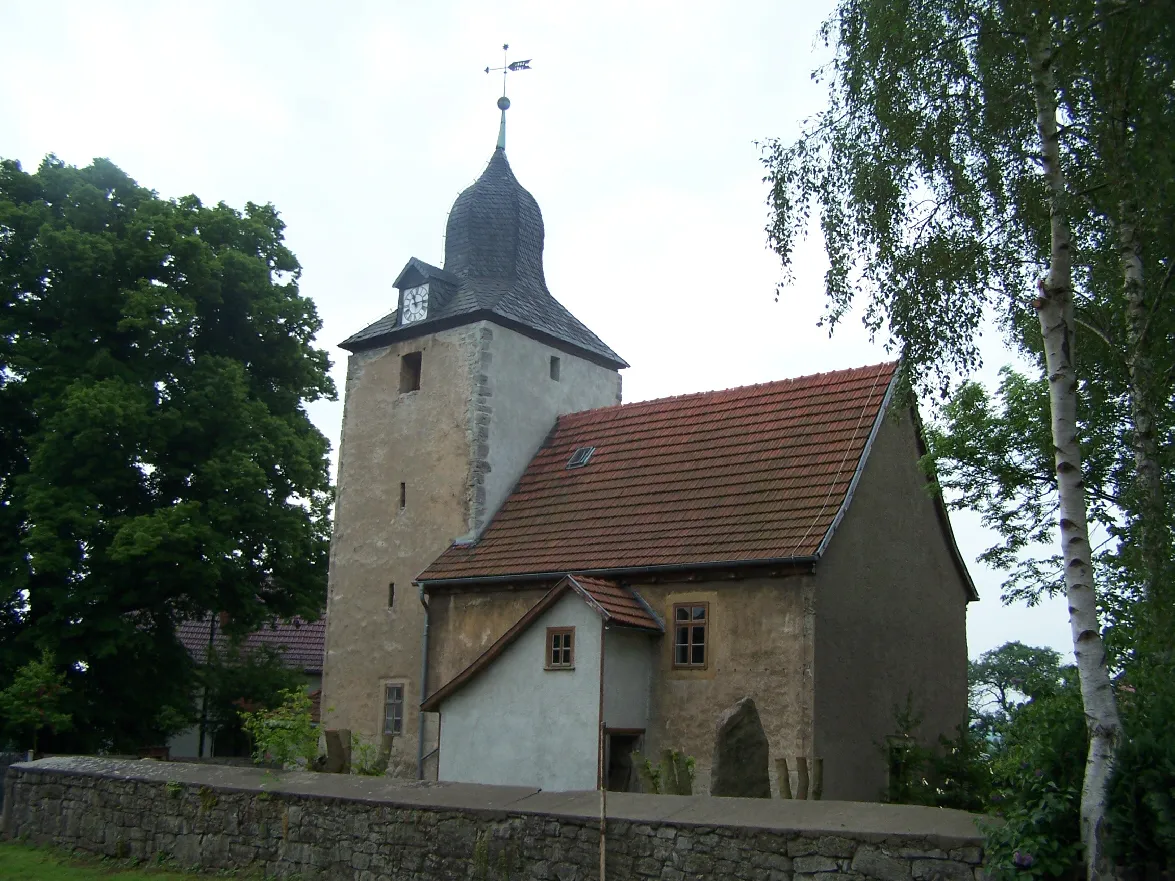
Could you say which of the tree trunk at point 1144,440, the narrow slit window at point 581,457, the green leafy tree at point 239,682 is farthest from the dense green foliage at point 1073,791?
the green leafy tree at point 239,682

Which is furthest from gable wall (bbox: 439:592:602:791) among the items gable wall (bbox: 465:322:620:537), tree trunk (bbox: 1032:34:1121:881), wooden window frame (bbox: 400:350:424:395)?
tree trunk (bbox: 1032:34:1121:881)

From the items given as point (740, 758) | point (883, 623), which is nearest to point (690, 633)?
point (883, 623)

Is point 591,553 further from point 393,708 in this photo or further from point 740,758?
point 740,758

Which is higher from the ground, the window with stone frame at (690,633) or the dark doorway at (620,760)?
the window with stone frame at (690,633)

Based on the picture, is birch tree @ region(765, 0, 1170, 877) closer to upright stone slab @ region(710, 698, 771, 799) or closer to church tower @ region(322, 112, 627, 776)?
upright stone slab @ region(710, 698, 771, 799)

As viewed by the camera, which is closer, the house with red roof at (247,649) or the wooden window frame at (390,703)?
the wooden window frame at (390,703)

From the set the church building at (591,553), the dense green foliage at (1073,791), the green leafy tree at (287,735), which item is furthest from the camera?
the church building at (591,553)

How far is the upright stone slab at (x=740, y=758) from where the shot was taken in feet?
40.3

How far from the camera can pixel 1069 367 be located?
9.26m

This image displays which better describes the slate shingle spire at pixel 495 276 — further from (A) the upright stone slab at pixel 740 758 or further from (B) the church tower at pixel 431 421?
(A) the upright stone slab at pixel 740 758

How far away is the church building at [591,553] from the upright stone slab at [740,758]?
3014 millimetres

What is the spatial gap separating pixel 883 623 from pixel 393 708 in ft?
29.1

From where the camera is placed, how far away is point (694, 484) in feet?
63.1

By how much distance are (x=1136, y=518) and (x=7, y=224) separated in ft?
64.3
